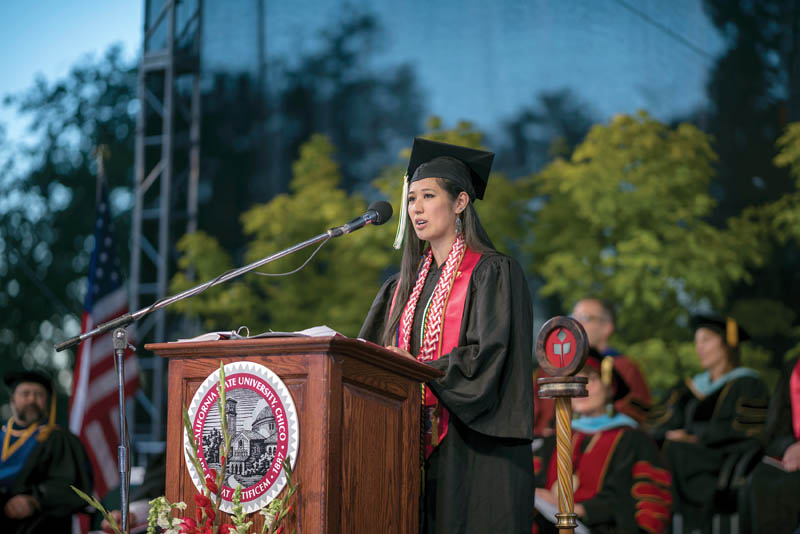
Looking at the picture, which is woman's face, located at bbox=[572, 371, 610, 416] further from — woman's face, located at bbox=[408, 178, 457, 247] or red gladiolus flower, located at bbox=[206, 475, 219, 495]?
red gladiolus flower, located at bbox=[206, 475, 219, 495]

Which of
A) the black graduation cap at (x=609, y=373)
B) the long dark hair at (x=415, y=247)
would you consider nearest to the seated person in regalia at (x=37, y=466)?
the black graduation cap at (x=609, y=373)

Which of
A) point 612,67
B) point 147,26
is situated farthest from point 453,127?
point 147,26

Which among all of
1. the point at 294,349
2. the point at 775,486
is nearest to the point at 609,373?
the point at 775,486

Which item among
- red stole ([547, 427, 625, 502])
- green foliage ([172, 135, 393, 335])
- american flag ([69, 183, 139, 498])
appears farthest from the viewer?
green foliage ([172, 135, 393, 335])

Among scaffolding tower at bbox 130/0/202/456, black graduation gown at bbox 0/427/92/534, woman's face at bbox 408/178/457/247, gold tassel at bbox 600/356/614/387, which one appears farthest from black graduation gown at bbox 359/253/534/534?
scaffolding tower at bbox 130/0/202/456

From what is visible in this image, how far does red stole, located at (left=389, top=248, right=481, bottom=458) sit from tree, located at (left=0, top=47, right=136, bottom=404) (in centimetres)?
1332

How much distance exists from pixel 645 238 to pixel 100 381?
6.08 m

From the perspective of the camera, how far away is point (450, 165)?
11.1 ft

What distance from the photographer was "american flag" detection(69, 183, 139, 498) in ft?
25.1

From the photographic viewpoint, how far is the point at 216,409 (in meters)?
2.41

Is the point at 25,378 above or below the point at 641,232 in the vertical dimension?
below

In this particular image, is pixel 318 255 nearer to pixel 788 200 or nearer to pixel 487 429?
pixel 788 200

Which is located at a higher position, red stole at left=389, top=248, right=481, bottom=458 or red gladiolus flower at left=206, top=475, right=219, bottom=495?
red stole at left=389, top=248, right=481, bottom=458

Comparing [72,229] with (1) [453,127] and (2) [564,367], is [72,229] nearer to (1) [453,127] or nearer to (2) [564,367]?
(1) [453,127]
